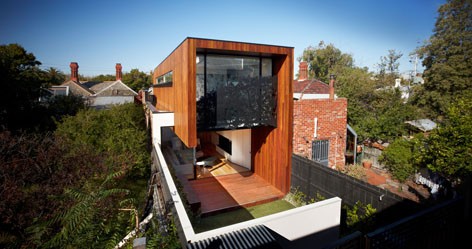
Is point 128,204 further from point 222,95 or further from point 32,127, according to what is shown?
point 32,127

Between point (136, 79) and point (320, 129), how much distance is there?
34.2m

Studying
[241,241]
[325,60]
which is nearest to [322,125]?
[241,241]

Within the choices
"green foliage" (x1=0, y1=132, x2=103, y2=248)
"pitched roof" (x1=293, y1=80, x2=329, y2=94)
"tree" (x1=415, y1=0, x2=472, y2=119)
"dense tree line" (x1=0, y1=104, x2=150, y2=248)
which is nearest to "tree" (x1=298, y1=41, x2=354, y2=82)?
"tree" (x1=415, y1=0, x2=472, y2=119)

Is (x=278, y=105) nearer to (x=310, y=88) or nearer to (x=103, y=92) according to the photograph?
(x=310, y=88)

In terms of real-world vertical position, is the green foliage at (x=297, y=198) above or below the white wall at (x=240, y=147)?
below

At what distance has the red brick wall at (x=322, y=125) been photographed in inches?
354

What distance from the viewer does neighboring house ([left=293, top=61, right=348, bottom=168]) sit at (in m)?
9.02

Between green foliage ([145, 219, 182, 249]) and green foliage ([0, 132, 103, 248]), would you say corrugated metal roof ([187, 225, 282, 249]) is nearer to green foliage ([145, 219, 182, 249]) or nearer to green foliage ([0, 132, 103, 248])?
green foliage ([145, 219, 182, 249])

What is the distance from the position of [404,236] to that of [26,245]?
570 cm

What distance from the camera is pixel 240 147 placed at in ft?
36.7

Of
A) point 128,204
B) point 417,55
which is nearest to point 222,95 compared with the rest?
point 128,204

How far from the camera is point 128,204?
580cm

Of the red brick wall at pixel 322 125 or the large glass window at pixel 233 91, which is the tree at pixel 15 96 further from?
the red brick wall at pixel 322 125

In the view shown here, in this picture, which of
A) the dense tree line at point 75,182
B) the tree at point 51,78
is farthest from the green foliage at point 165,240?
the tree at point 51,78
